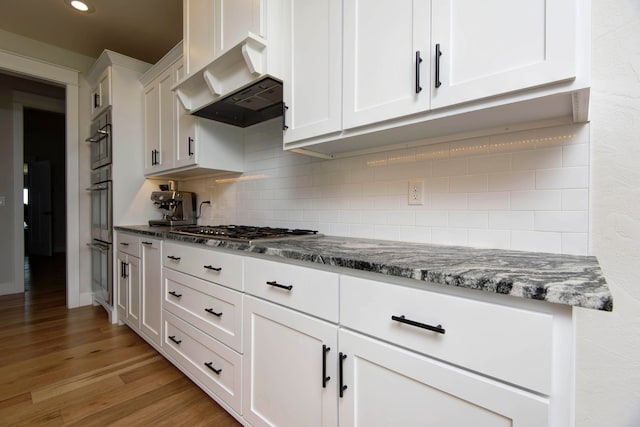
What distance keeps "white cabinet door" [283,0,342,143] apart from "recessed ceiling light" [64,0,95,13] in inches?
87.3

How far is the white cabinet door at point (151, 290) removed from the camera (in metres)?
2.10

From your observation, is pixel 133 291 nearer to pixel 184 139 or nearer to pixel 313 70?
pixel 184 139

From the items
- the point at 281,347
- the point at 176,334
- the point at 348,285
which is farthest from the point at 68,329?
the point at 348,285

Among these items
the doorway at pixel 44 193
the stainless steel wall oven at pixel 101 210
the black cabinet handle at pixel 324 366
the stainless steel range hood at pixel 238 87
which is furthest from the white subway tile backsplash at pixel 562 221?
the doorway at pixel 44 193

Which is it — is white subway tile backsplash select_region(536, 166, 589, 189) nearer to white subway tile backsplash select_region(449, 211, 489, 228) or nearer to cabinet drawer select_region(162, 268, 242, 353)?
white subway tile backsplash select_region(449, 211, 489, 228)

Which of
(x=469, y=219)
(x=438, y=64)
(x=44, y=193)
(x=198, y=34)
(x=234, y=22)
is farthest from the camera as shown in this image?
(x=44, y=193)

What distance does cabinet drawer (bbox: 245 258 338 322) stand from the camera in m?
1.04

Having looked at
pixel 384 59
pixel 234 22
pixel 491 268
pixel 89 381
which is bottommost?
pixel 89 381

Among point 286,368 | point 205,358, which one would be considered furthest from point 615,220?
point 205,358

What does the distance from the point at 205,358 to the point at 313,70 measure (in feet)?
5.22

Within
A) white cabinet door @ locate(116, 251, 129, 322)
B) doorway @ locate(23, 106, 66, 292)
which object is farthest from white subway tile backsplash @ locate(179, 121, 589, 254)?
doorway @ locate(23, 106, 66, 292)

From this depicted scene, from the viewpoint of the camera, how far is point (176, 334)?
1910mm

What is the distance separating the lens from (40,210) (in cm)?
689

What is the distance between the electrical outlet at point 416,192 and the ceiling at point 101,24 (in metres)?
2.52
